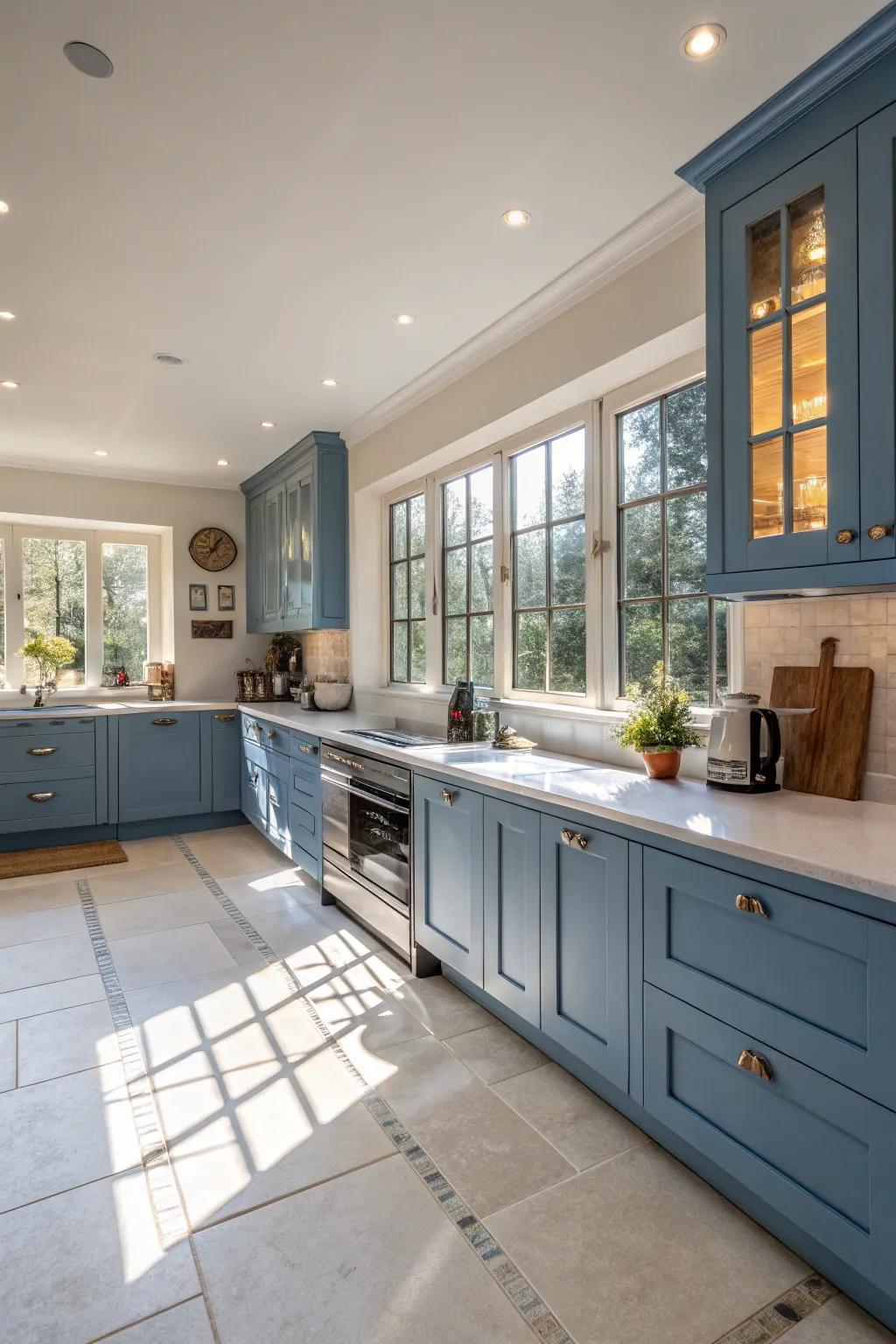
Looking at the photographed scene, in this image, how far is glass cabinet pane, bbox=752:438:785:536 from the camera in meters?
1.85

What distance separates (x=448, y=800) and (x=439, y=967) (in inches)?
30.3

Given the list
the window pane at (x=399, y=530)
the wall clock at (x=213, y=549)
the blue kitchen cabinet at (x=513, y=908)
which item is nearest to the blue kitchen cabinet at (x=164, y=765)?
the wall clock at (x=213, y=549)

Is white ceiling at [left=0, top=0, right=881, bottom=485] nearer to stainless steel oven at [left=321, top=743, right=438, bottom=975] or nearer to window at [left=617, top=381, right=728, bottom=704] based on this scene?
window at [left=617, top=381, right=728, bottom=704]

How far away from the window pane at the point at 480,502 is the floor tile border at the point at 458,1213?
224 cm

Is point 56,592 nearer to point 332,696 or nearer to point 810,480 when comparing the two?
point 332,696

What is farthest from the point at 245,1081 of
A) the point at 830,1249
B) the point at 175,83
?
the point at 175,83

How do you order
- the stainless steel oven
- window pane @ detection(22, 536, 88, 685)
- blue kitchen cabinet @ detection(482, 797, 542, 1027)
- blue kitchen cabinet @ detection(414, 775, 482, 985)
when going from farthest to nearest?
1. window pane @ detection(22, 536, 88, 685)
2. the stainless steel oven
3. blue kitchen cabinet @ detection(414, 775, 482, 985)
4. blue kitchen cabinet @ detection(482, 797, 542, 1027)

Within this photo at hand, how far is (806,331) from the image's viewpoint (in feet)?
5.87

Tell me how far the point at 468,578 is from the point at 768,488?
6.92ft

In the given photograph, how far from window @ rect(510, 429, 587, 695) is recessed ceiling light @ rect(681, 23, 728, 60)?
1442 millimetres

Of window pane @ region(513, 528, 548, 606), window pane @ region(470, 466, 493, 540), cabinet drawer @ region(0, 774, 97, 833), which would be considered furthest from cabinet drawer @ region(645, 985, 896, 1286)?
cabinet drawer @ region(0, 774, 97, 833)

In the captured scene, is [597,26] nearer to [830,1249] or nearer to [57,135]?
[57,135]

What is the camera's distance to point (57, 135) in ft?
6.51

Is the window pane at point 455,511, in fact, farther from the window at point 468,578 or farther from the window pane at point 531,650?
the window pane at point 531,650
